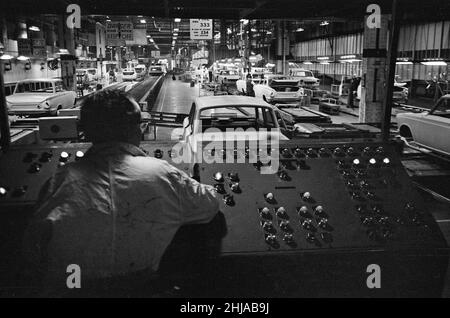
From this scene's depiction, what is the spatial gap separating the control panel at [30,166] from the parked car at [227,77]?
3058 centimetres

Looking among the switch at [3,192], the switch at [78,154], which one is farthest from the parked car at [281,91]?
the switch at [3,192]

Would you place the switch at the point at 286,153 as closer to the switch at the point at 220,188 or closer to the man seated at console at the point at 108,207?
the switch at the point at 220,188

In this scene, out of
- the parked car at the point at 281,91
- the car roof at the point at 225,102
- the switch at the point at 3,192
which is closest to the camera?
the switch at the point at 3,192

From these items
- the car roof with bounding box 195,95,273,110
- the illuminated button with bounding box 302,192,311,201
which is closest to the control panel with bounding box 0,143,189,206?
the illuminated button with bounding box 302,192,311,201

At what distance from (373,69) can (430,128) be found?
198 inches

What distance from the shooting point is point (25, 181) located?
3.40m

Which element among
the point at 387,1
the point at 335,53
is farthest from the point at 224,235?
the point at 335,53

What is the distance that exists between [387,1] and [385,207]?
4.79 meters

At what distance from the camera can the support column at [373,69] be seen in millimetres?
14148

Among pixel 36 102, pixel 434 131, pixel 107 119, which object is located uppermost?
pixel 107 119

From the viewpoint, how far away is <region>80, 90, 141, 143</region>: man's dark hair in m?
2.17

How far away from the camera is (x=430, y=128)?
10.2m

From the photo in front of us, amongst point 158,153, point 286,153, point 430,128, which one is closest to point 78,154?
point 158,153

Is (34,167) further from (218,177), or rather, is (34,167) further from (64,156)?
(218,177)
